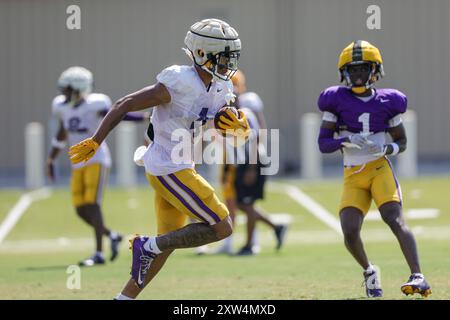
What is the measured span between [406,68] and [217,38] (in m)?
14.5

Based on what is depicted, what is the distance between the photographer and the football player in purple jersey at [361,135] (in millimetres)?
8328

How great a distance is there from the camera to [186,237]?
7.70 meters

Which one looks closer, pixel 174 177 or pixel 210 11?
pixel 174 177

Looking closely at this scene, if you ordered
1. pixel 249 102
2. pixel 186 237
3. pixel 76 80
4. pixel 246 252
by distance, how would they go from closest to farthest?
pixel 186 237
pixel 76 80
pixel 249 102
pixel 246 252

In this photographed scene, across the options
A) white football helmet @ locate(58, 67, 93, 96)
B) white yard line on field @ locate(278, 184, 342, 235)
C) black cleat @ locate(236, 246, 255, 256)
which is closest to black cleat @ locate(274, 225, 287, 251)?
black cleat @ locate(236, 246, 255, 256)

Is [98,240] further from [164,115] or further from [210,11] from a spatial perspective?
[210,11]

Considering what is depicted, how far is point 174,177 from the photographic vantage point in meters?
7.78

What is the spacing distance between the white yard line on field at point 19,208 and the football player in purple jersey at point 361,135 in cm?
836

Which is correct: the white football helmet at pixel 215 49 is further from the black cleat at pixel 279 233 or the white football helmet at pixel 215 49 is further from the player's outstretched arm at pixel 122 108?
the black cleat at pixel 279 233

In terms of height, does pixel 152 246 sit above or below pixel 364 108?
below

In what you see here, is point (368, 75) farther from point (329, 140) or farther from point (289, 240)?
point (289, 240)

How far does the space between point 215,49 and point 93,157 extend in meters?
4.44

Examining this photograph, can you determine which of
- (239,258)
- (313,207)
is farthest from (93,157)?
(313,207)
